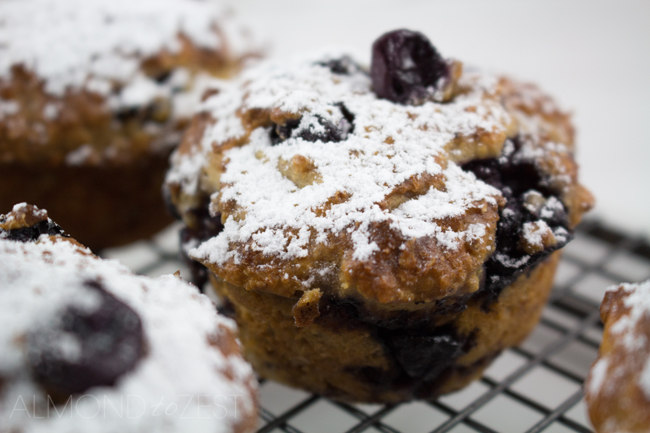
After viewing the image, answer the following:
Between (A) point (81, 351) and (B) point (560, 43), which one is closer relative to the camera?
(A) point (81, 351)

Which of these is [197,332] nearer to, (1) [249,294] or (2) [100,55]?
(1) [249,294]

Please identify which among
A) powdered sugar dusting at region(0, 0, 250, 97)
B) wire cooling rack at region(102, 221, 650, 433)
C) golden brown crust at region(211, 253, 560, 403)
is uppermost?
powdered sugar dusting at region(0, 0, 250, 97)

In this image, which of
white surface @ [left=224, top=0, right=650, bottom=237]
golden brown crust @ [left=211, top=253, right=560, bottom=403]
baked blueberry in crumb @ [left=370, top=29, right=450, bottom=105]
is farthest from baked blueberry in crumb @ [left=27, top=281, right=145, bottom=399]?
white surface @ [left=224, top=0, right=650, bottom=237]

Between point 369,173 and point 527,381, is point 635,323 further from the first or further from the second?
point 527,381

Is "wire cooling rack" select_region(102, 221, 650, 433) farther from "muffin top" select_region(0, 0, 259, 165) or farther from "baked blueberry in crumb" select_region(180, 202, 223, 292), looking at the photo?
"muffin top" select_region(0, 0, 259, 165)

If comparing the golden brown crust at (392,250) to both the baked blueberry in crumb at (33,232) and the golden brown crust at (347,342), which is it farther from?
the baked blueberry in crumb at (33,232)

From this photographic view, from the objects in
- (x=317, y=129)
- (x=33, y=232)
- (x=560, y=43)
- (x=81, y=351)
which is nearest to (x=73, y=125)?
(x=33, y=232)
